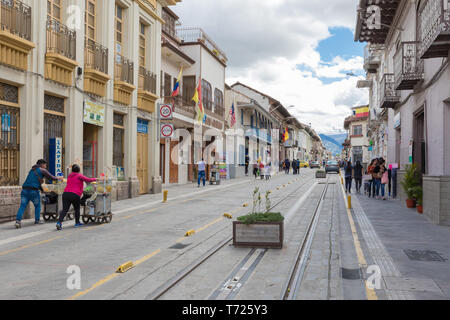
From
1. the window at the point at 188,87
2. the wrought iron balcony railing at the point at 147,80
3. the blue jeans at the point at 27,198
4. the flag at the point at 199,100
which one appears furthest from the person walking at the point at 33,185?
the window at the point at 188,87

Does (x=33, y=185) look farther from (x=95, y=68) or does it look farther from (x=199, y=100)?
(x=199, y=100)

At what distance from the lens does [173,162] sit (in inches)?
1072

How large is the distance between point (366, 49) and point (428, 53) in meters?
23.1

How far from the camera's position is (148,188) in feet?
69.2

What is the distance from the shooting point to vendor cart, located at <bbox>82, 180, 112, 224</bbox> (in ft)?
36.7

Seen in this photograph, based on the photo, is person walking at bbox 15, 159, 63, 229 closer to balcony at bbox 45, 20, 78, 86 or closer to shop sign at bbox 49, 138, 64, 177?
shop sign at bbox 49, 138, 64, 177

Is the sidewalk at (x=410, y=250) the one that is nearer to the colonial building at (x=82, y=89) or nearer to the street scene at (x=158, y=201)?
the street scene at (x=158, y=201)

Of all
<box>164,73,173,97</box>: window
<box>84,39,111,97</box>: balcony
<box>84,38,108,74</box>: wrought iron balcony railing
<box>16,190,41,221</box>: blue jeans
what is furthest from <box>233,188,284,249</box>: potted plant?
<box>164,73,173,97</box>: window

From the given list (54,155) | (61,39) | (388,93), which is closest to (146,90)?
(61,39)

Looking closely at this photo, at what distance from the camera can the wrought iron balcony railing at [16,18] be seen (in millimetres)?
11500

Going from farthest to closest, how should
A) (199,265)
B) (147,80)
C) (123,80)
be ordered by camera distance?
1. (147,80)
2. (123,80)
3. (199,265)

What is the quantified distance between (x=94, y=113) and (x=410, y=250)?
1212 cm
